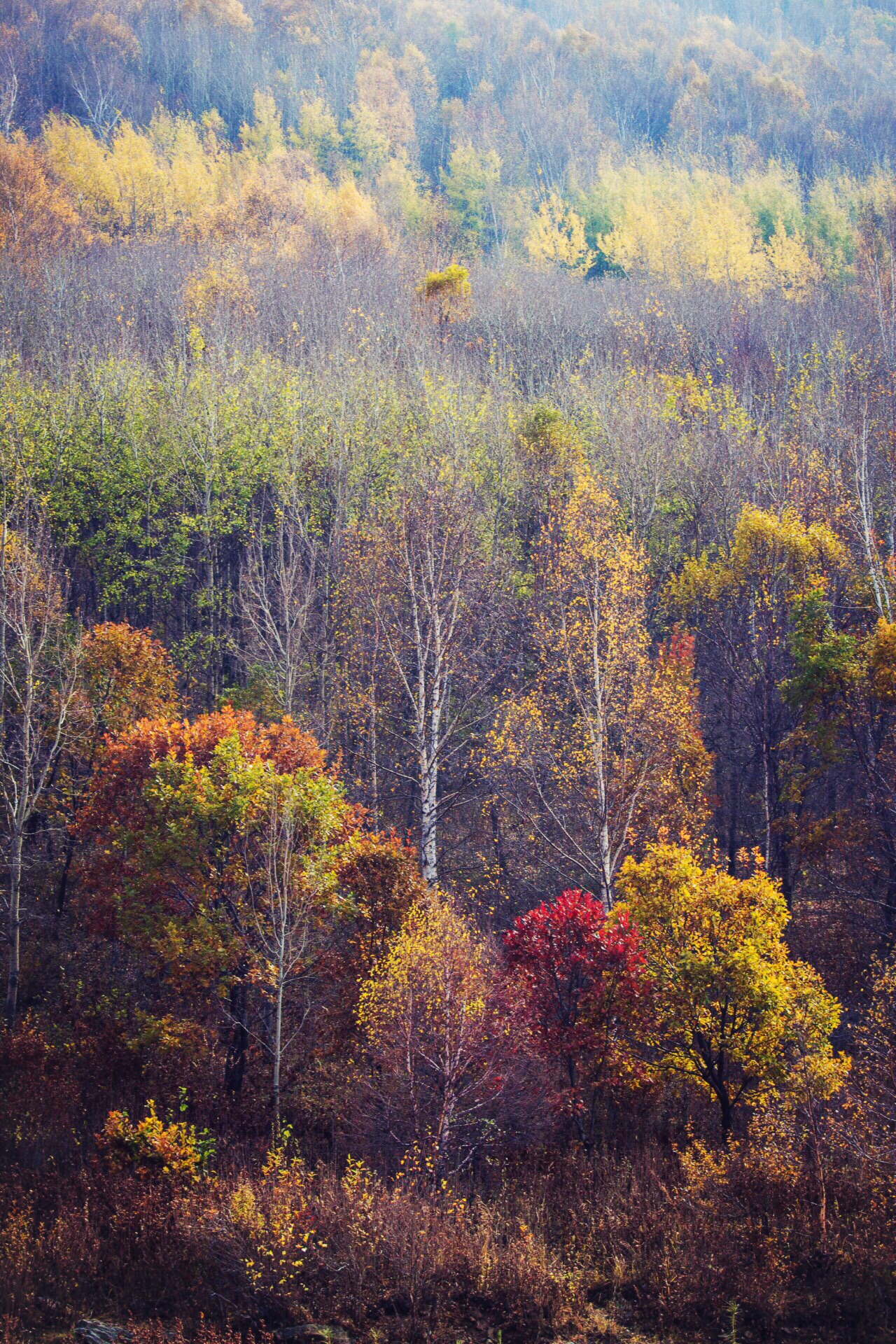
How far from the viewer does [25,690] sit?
2581 cm

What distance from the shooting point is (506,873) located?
1026 inches

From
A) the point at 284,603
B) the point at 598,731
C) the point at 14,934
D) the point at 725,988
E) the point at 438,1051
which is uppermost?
the point at 284,603

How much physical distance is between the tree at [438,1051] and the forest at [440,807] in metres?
0.10

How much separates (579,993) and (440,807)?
1094 cm

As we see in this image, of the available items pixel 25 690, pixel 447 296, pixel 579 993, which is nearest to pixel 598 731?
pixel 579 993

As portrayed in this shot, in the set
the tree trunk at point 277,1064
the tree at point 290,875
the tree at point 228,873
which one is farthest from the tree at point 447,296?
the tree trunk at point 277,1064

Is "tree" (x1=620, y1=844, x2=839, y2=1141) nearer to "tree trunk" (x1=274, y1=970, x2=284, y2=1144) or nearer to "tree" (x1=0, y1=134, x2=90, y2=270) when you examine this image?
"tree trunk" (x1=274, y1=970, x2=284, y2=1144)

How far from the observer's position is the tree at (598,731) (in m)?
23.5

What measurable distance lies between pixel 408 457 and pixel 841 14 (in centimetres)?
10525

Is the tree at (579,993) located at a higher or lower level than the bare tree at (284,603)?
lower

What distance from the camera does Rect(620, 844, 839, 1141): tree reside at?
55.4 ft

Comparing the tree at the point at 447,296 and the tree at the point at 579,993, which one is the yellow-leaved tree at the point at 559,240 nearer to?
the tree at the point at 447,296

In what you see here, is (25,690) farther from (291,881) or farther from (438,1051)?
(438,1051)

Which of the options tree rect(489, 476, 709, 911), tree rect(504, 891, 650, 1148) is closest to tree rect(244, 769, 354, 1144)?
tree rect(504, 891, 650, 1148)
